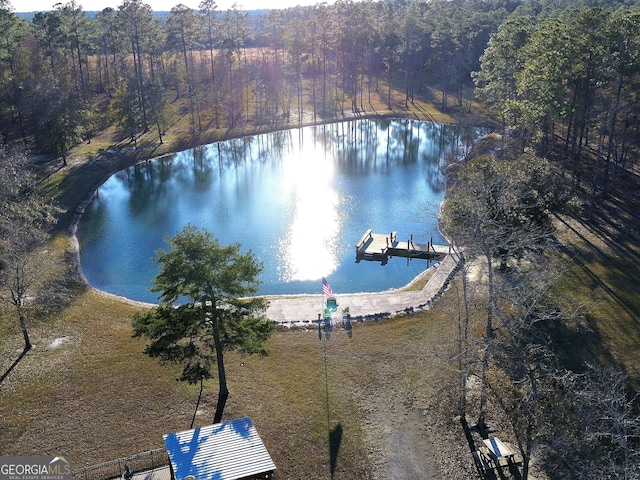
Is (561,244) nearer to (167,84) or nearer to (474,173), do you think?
(474,173)

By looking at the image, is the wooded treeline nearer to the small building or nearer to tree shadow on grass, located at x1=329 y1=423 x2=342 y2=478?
tree shadow on grass, located at x1=329 y1=423 x2=342 y2=478

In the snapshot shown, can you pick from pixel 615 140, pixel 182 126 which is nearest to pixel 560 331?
pixel 615 140

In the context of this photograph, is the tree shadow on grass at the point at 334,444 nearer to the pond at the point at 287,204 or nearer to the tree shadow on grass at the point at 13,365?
the pond at the point at 287,204

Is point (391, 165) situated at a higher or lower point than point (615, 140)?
lower

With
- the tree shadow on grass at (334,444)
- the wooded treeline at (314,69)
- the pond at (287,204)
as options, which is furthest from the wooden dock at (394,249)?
the tree shadow on grass at (334,444)

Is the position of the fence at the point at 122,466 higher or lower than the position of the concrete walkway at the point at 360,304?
lower

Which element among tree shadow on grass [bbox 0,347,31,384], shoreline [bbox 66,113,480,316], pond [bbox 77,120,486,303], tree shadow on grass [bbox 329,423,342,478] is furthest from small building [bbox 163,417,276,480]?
shoreline [bbox 66,113,480,316]

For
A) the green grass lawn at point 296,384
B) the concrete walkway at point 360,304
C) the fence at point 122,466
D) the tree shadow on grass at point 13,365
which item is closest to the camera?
the fence at point 122,466
